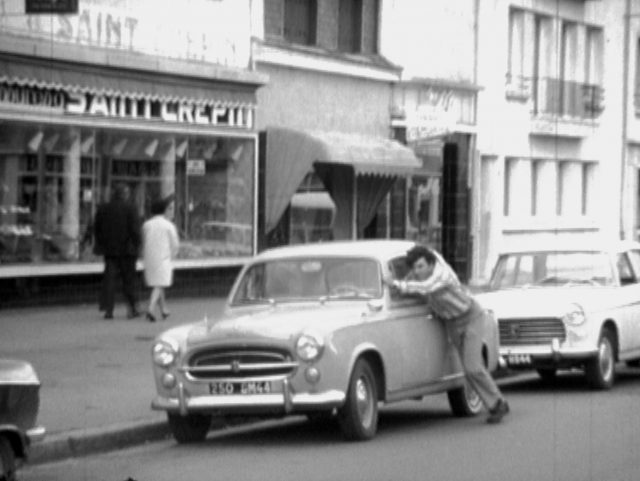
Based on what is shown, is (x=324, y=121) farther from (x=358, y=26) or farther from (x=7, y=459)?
(x=7, y=459)

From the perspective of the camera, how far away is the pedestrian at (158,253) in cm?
2545

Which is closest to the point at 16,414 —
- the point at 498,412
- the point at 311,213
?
the point at 498,412

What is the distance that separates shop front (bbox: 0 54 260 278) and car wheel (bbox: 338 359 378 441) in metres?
11.1

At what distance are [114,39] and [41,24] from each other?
204cm

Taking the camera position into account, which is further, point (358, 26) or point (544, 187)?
point (544, 187)

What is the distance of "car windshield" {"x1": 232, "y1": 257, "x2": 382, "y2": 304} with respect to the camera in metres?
16.2

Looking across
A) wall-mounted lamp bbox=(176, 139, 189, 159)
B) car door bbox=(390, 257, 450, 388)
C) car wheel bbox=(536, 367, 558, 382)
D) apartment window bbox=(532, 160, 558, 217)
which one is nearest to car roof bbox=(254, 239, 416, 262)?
car door bbox=(390, 257, 450, 388)

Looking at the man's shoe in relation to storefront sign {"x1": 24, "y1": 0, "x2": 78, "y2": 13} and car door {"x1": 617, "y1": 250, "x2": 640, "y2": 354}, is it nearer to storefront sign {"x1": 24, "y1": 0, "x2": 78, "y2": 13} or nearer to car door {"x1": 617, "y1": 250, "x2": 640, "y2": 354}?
car door {"x1": 617, "y1": 250, "x2": 640, "y2": 354}

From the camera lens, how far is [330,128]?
35.0 metres

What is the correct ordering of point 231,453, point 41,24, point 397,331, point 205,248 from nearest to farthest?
point 231,453 → point 397,331 → point 41,24 → point 205,248

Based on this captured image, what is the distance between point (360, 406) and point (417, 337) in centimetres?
131

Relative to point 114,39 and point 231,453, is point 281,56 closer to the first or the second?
point 114,39

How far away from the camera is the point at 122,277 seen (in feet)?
84.7

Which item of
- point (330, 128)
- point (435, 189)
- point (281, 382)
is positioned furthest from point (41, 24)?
point (435, 189)
